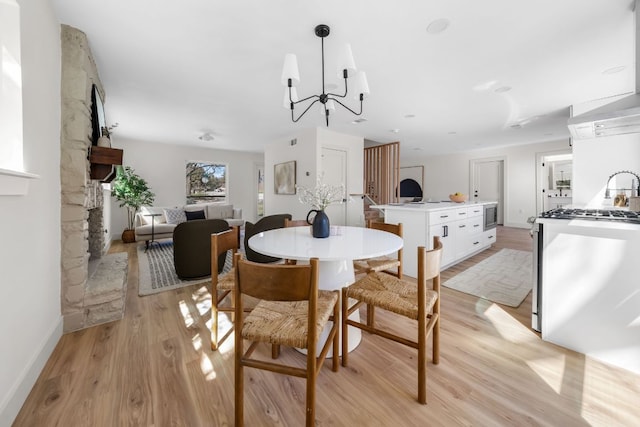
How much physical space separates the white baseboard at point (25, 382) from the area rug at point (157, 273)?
989mm

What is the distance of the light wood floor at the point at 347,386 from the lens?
1172mm

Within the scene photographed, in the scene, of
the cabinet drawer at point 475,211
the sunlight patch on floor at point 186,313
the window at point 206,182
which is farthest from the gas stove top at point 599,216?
the window at point 206,182

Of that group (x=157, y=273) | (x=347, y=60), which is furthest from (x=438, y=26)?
(x=157, y=273)

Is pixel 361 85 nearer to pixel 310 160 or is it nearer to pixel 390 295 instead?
pixel 390 295

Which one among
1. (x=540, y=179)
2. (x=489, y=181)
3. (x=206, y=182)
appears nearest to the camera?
(x=540, y=179)

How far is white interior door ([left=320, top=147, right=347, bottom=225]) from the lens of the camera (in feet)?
16.6

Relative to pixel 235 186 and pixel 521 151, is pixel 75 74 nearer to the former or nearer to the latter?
pixel 235 186

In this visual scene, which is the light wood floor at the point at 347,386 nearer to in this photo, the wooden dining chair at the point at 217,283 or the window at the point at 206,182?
the wooden dining chair at the point at 217,283


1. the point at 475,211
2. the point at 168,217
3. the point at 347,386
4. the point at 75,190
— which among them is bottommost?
the point at 347,386

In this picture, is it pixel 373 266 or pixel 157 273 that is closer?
pixel 373 266

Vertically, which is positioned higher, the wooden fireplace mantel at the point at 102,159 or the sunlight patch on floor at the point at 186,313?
the wooden fireplace mantel at the point at 102,159

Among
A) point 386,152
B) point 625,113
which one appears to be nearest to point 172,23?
point 625,113

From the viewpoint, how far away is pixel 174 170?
659cm

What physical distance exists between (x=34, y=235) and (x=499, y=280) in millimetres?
4084
